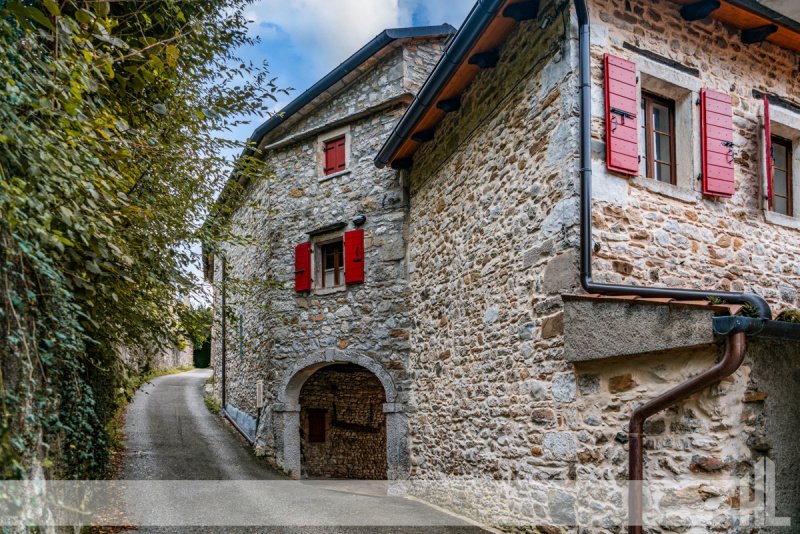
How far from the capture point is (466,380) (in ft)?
21.9

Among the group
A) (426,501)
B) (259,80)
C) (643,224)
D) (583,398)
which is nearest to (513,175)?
(643,224)

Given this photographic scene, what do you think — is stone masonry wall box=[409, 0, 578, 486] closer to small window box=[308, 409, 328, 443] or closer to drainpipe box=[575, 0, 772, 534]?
drainpipe box=[575, 0, 772, 534]

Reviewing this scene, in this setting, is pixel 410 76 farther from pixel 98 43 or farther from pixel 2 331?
pixel 2 331

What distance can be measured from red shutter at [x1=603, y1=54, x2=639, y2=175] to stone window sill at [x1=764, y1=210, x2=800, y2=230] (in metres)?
1.78

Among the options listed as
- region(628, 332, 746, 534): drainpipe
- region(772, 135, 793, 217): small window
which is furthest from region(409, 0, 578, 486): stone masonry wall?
region(772, 135, 793, 217): small window

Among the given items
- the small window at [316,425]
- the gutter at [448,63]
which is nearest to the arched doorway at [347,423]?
the small window at [316,425]

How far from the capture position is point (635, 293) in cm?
466

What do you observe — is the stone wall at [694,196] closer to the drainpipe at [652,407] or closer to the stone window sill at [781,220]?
the stone window sill at [781,220]

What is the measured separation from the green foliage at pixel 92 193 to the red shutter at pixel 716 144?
4.33m

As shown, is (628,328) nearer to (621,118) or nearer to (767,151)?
(621,118)

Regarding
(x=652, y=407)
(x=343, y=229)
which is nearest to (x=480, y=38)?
(x=652, y=407)

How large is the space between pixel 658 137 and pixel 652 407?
8.75 feet

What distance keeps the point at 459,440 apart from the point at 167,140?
14.8ft

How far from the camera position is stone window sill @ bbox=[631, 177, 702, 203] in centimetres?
514
